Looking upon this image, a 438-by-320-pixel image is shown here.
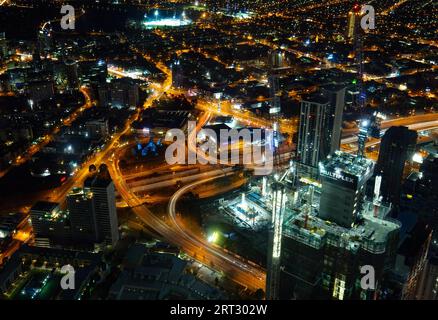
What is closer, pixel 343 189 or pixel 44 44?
pixel 343 189

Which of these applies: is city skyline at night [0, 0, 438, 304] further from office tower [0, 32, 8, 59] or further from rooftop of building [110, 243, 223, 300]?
office tower [0, 32, 8, 59]

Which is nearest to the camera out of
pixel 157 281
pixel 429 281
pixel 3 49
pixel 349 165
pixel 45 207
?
pixel 429 281

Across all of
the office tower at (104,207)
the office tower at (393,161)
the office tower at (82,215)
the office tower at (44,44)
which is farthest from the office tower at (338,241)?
the office tower at (44,44)

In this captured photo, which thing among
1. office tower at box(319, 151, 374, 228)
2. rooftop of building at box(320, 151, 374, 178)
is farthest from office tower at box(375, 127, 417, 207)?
office tower at box(319, 151, 374, 228)

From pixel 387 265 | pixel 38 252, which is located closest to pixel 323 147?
pixel 387 265

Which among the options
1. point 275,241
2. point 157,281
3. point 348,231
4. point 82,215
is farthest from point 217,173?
point 348,231

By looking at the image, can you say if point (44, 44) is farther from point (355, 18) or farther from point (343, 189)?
point (343, 189)
